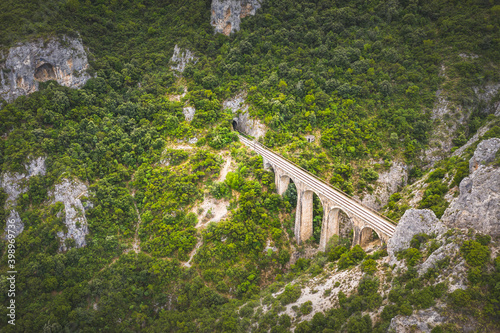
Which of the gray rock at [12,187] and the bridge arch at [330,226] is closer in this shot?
the bridge arch at [330,226]

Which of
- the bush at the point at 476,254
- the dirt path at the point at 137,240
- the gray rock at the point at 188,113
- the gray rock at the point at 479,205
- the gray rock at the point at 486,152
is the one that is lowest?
the dirt path at the point at 137,240

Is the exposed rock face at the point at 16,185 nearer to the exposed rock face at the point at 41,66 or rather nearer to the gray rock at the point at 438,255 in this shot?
the exposed rock face at the point at 41,66

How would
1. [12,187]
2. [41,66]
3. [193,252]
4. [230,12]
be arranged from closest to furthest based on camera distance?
1. [193,252]
2. [12,187]
3. [41,66]
4. [230,12]

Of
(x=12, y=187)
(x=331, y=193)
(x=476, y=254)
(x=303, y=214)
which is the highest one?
(x=476, y=254)

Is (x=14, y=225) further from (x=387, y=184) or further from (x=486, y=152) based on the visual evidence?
(x=486, y=152)

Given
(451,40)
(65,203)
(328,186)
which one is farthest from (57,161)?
(451,40)

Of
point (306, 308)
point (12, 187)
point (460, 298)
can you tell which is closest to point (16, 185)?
point (12, 187)

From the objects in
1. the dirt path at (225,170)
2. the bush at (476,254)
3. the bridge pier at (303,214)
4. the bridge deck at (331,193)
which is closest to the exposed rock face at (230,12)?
the bridge deck at (331,193)
